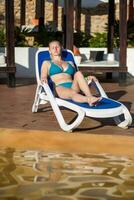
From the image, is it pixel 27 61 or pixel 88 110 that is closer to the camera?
pixel 88 110

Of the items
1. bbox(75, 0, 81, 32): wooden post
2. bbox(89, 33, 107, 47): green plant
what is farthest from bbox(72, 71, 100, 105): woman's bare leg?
bbox(75, 0, 81, 32): wooden post

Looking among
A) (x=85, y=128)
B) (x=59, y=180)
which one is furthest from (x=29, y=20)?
(x=59, y=180)

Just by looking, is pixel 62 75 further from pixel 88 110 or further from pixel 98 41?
pixel 98 41

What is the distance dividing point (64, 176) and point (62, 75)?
8.68 feet

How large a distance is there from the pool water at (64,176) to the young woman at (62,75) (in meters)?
1.30

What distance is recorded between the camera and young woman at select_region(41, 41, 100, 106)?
301 inches

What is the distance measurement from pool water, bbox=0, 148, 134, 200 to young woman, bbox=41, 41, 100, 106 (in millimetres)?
1299

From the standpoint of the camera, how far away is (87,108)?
22.6 ft

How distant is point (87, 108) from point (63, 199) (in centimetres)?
203

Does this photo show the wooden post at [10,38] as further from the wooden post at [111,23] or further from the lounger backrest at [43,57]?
the wooden post at [111,23]

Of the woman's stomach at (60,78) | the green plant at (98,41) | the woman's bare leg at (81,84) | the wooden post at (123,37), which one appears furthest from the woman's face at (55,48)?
the green plant at (98,41)

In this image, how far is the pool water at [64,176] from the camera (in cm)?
521

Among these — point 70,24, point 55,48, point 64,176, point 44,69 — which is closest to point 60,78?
Result: point 44,69

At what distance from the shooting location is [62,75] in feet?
26.7
